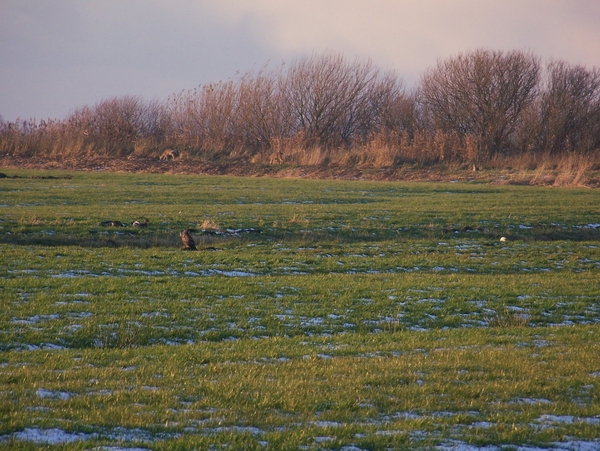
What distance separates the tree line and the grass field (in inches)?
1277

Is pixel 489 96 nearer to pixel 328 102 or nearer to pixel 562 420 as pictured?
pixel 328 102

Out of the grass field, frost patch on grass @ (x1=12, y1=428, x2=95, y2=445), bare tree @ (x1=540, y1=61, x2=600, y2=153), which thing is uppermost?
bare tree @ (x1=540, y1=61, x2=600, y2=153)

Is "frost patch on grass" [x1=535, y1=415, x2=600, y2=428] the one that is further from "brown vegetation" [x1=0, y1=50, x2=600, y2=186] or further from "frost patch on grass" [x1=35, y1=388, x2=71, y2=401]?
"brown vegetation" [x1=0, y1=50, x2=600, y2=186]

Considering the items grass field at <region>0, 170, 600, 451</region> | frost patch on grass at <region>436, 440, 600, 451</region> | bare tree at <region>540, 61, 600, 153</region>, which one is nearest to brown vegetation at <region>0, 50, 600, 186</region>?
bare tree at <region>540, 61, 600, 153</region>

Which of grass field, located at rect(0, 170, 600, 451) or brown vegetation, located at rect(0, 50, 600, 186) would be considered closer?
grass field, located at rect(0, 170, 600, 451)

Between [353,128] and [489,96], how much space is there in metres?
13.7

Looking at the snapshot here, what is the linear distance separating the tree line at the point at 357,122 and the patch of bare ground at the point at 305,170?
1644mm

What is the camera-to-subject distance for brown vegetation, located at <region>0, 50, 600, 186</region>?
5181 centimetres

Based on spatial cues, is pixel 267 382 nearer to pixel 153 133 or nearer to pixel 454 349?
pixel 454 349

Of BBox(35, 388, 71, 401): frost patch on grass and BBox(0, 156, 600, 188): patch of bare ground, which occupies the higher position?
BBox(0, 156, 600, 188): patch of bare ground

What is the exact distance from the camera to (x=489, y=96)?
5616cm

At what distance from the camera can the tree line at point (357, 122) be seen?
177 feet

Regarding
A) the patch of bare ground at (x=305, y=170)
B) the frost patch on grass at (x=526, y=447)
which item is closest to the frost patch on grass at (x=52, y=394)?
the frost patch on grass at (x=526, y=447)

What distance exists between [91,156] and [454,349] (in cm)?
5172
